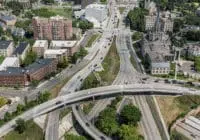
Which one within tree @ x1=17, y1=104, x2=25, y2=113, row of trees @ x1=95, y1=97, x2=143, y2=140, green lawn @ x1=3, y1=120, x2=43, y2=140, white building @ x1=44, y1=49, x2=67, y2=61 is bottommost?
green lawn @ x1=3, y1=120, x2=43, y2=140

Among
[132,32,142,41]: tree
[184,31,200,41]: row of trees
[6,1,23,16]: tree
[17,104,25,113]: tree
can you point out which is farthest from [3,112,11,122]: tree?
[6,1,23,16]: tree

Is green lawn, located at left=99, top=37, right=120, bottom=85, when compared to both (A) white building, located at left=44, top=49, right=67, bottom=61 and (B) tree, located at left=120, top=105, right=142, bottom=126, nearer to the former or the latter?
(A) white building, located at left=44, top=49, right=67, bottom=61

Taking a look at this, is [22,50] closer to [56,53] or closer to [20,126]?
[56,53]

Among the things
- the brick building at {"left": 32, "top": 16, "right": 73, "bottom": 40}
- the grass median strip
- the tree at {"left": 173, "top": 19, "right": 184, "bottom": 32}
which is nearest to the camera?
the grass median strip

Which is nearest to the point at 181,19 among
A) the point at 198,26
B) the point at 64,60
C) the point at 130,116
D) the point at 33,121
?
the point at 198,26

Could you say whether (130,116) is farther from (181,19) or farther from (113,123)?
(181,19)
